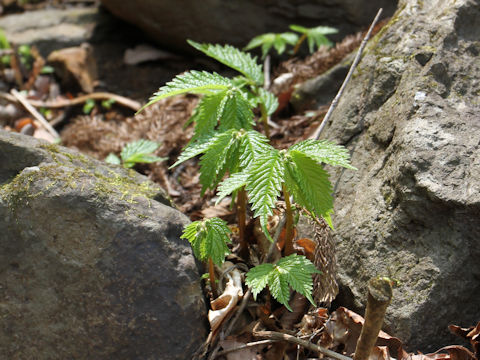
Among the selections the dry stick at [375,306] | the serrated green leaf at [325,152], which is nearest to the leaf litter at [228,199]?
the dry stick at [375,306]

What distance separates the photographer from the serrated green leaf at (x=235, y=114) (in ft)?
7.94

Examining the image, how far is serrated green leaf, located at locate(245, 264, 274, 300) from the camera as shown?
2.02m

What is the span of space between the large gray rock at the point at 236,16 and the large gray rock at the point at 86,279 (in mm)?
3041

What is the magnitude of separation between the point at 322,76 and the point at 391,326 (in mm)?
2070

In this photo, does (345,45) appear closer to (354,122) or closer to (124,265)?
(354,122)

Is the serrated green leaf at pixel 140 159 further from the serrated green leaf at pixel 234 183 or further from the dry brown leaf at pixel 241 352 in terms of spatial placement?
the dry brown leaf at pixel 241 352

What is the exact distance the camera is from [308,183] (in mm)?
2035

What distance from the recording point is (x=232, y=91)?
2.47 meters

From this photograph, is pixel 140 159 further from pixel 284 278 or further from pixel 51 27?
pixel 51 27

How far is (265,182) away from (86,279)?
88cm

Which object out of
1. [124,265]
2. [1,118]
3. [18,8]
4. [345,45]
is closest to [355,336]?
[124,265]

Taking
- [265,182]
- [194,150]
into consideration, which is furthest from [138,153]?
[265,182]

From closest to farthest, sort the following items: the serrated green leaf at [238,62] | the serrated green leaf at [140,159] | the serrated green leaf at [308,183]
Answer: the serrated green leaf at [308,183], the serrated green leaf at [238,62], the serrated green leaf at [140,159]

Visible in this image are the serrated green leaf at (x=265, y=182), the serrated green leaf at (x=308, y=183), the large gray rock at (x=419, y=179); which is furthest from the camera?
the large gray rock at (x=419, y=179)
